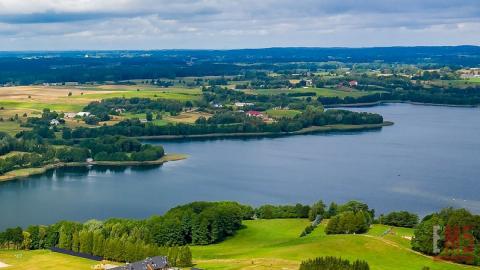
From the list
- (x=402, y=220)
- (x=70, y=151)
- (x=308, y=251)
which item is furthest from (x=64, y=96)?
(x=308, y=251)

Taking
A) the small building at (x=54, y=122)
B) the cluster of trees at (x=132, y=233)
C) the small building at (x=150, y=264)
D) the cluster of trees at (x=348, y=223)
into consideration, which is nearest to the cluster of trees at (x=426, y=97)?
the small building at (x=54, y=122)

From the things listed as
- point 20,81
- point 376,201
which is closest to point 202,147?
point 376,201

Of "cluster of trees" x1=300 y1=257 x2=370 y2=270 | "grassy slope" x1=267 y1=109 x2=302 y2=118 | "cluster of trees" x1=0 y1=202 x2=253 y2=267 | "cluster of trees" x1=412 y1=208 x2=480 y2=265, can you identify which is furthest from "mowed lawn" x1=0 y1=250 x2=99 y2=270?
"grassy slope" x1=267 y1=109 x2=302 y2=118

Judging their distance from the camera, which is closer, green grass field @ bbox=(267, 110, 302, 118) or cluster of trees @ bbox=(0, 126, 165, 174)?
cluster of trees @ bbox=(0, 126, 165, 174)

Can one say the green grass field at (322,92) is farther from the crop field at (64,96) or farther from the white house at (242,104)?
the white house at (242,104)

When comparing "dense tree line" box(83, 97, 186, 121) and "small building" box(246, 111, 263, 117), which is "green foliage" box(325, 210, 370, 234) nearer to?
"small building" box(246, 111, 263, 117)

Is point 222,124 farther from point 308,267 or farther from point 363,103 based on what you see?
point 308,267
